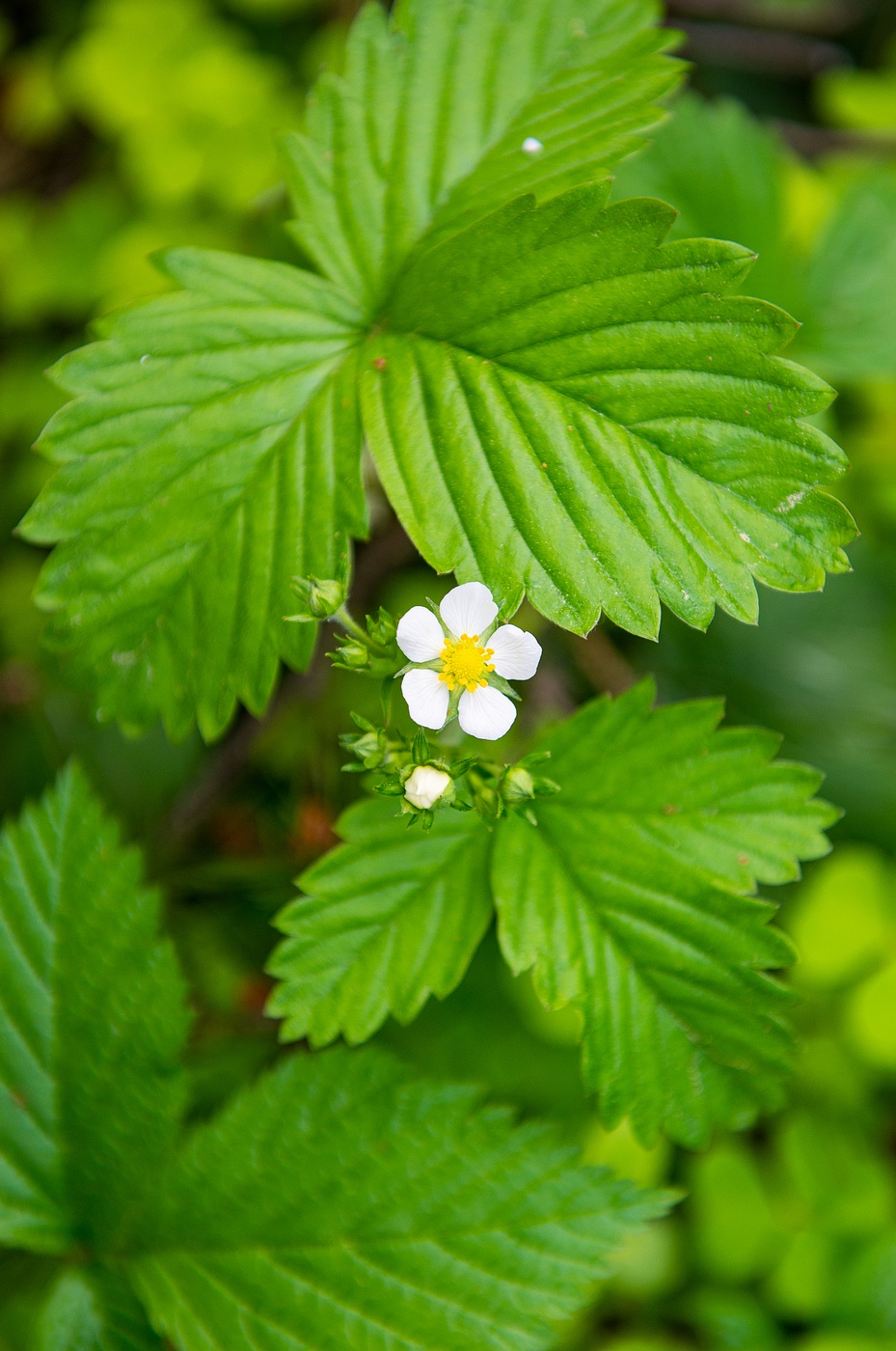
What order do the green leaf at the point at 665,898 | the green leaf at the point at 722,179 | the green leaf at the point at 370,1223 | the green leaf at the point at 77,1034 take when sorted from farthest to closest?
the green leaf at the point at 722,179 < the green leaf at the point at 77,1034 < the green leaf at the point at 370,1223 < the green leaf at the point at 665,898

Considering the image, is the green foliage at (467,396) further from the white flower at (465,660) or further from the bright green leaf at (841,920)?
the bright green leaf at (841,920)

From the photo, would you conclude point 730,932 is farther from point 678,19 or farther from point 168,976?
point 678,19

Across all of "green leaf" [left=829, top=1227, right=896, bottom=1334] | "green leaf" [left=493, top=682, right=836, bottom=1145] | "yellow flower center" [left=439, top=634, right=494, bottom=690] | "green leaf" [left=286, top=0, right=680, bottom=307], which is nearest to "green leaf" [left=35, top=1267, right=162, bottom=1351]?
"green leaf" [left=493, top=682, right=836, bottom=1145]

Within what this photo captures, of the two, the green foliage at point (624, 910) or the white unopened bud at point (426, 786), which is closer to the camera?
the white unopened bud at point (426, 786)

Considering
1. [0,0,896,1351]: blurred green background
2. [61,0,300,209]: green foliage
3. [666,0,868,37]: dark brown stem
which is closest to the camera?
[0,0,896,1351]: blurred green background

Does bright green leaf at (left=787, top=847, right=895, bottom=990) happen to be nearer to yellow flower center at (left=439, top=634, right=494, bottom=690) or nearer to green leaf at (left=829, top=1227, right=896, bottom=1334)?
green leaf at (left=829, top=1227, right=896, bottom=1334)

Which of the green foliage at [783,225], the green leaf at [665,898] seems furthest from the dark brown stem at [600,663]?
the green leaf at [665,898]
